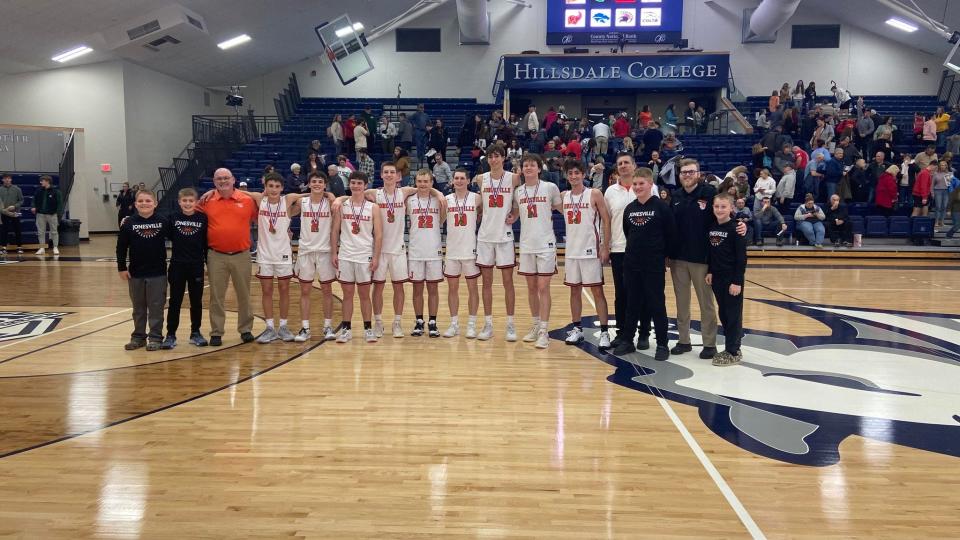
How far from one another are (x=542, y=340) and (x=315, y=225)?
254 centimetres

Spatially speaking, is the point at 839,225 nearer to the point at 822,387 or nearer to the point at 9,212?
the point at 822,387

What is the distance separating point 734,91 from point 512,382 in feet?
73.9

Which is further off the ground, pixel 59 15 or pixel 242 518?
pixel 59 15

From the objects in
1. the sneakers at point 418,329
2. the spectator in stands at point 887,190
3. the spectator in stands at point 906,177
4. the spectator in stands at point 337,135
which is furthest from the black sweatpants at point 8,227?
the spectator in stands at point 906,177

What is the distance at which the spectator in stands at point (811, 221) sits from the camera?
639 inches

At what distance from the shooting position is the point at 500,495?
3523 millimetres

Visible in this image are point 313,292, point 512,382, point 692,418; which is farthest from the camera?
point 313,292

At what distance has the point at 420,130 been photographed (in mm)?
20922

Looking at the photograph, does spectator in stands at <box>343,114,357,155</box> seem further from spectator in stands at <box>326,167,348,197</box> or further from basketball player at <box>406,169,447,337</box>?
basketball player at <box>406,169,447,337</box>

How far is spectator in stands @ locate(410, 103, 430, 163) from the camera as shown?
2053 centimetres

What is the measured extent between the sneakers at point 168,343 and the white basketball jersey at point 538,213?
364 centimetres

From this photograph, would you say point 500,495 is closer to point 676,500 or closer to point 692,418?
point 676,500

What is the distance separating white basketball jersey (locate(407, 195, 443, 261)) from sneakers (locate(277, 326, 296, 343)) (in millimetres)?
1500

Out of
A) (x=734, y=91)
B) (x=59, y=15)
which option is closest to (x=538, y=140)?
(x=734, y=91)
